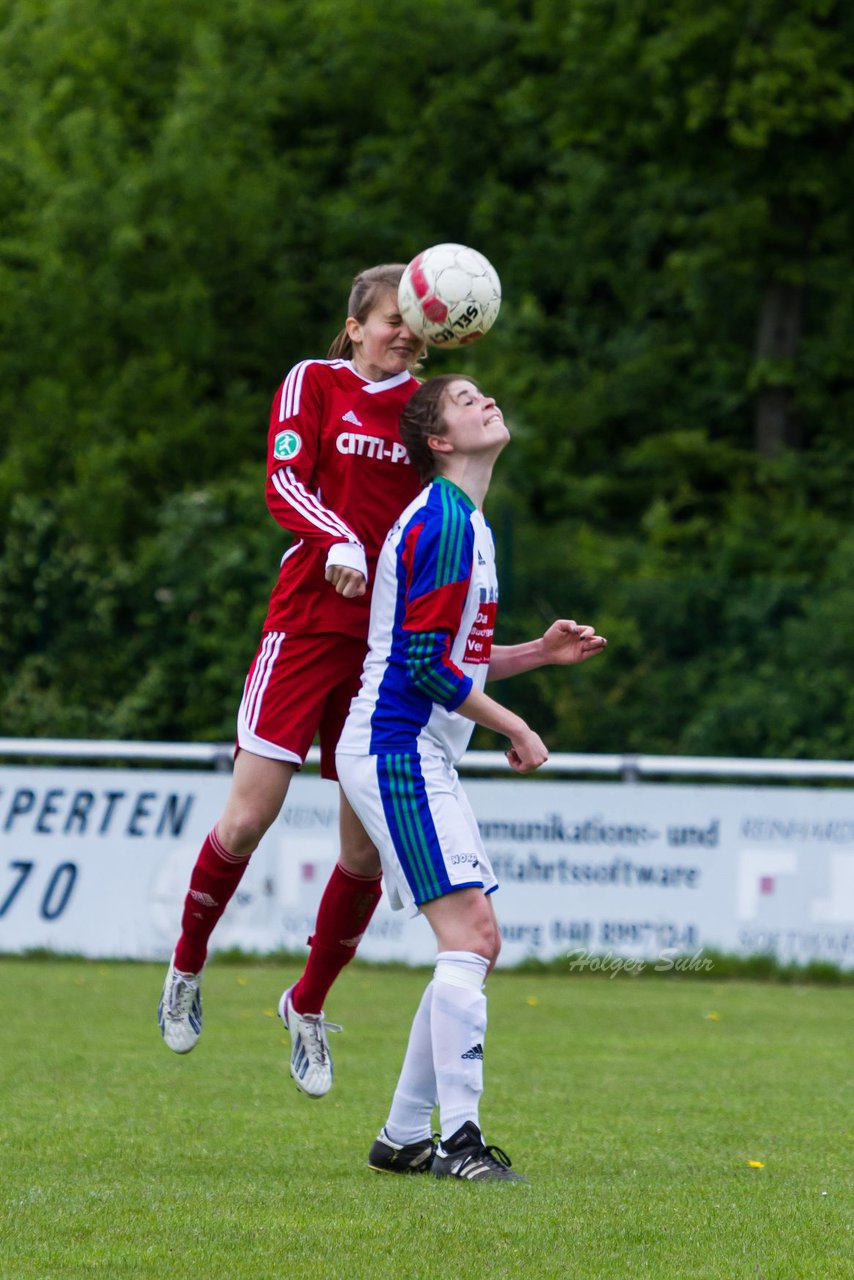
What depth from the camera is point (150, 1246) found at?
399cm

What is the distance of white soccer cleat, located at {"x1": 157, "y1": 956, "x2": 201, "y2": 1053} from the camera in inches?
228

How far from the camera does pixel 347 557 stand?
16.8 feet

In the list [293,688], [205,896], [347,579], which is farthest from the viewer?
[205,896]

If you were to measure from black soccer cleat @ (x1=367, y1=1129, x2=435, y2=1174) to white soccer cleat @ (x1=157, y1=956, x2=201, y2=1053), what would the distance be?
873 millimetres

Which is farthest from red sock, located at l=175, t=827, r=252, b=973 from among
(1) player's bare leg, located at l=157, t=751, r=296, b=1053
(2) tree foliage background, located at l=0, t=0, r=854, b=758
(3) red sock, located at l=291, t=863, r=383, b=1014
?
(2) tree foliage background, located at l=0, t=0, r=854, b=758

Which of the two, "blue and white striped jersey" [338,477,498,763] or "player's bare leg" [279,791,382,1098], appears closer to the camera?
"blue and white striped jersey" [338,477,498,763]

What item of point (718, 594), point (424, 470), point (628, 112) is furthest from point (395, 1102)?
point (628, 112)

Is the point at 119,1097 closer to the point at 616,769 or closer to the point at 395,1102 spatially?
the point at 395,1102

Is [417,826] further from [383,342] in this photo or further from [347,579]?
[383,342]

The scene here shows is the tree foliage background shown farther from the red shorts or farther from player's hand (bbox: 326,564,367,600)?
player's hand (bbox: 326,564,367,600)

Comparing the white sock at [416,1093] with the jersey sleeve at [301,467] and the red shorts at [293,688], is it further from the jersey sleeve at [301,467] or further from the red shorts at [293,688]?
the jersey sleeve at [301,467]

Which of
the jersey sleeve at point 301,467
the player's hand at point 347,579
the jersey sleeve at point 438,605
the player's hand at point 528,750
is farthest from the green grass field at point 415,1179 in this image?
the jersey sleeve at point 301,467

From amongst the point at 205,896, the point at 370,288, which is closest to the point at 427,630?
the point at 370,288

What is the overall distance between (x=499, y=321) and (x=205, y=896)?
16124 millimetres
